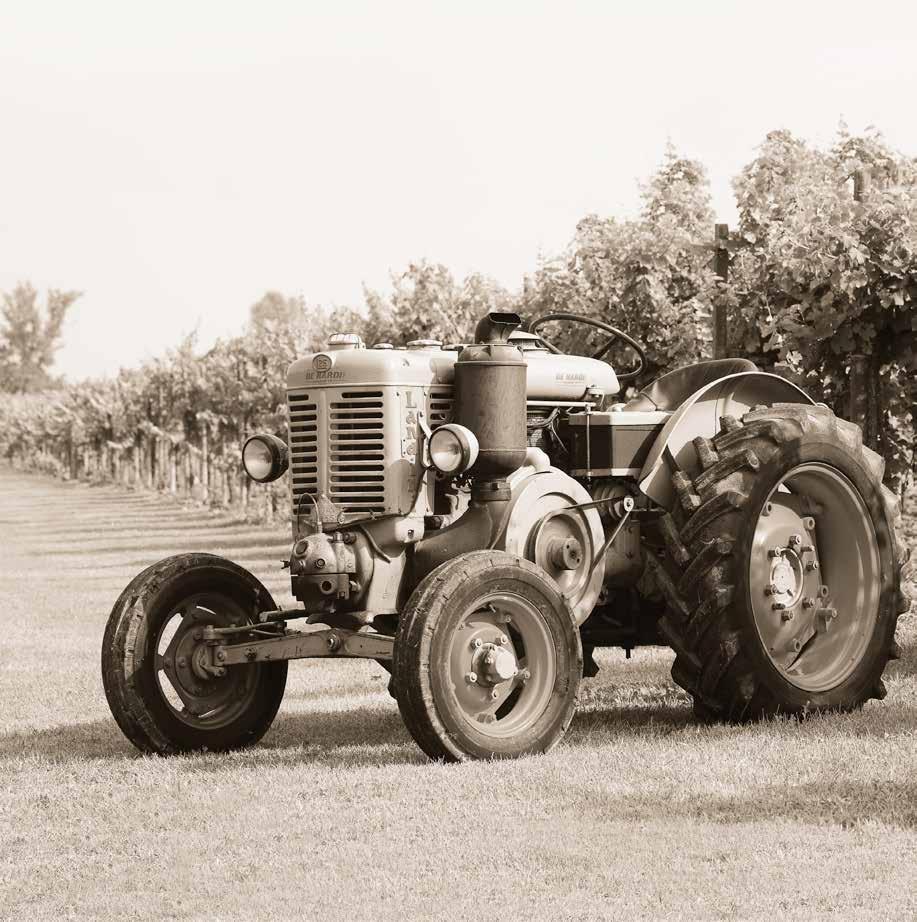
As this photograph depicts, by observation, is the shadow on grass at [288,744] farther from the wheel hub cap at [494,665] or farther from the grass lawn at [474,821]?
the wheel hub cap at [494,665]

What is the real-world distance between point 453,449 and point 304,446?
76 cm

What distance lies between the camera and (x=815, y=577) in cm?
817

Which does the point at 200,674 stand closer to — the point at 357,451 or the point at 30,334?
the point at 357,451

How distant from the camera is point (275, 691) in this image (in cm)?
796

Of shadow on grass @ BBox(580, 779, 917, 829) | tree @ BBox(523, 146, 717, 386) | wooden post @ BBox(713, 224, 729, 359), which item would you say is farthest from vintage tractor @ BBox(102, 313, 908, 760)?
tree @ BBox(523, 146, 717, 386)

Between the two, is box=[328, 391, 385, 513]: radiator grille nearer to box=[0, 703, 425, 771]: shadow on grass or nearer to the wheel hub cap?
the wheel hub cap

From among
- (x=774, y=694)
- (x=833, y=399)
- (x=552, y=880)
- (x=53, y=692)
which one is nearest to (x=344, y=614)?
(x=774, y=694)

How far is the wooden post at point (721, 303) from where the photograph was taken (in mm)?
12648

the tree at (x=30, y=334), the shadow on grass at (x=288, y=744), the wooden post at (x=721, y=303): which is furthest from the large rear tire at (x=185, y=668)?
the tree at (x=30, y=334)

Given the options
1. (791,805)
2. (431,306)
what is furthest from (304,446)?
(431,306)

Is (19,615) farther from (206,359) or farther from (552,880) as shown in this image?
(206,359)

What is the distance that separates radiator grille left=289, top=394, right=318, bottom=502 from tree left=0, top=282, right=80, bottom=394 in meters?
115

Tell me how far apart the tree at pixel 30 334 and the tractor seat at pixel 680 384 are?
114432mm

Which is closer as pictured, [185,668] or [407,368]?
[407,368]
